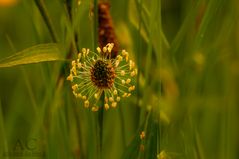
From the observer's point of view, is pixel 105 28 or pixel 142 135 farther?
pixel 105 28

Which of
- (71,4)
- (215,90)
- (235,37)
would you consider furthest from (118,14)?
(71,4)

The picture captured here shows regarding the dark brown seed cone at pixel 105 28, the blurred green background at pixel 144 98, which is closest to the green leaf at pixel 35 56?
the blurred green background at pixel 144 98

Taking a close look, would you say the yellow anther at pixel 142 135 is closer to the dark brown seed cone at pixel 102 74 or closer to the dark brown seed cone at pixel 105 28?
the dark brown seed cone at pixel 102 74

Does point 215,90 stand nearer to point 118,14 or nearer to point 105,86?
point 118,14

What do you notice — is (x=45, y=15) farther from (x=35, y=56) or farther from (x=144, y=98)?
(x=144, y=98)

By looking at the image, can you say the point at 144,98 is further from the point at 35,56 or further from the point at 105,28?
the point at 35,56

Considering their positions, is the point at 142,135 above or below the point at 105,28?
below

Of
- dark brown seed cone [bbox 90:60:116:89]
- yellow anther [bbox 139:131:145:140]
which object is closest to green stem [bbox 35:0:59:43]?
dark brown seed cone [bbox 90:60:116:89]

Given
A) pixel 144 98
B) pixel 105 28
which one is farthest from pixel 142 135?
pixel 105 28

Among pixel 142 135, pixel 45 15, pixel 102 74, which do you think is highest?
pixel 45 15
